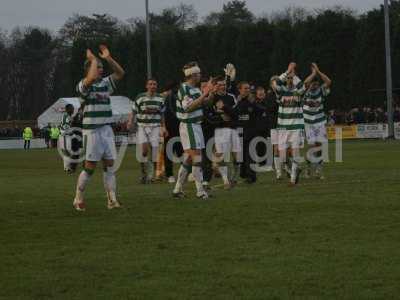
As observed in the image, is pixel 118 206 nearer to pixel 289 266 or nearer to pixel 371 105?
pixel 289 266

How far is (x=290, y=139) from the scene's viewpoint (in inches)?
806

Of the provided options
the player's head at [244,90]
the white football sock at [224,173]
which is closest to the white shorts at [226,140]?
the white football sock at [224,173]

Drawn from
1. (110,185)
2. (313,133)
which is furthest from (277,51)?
(110,185)

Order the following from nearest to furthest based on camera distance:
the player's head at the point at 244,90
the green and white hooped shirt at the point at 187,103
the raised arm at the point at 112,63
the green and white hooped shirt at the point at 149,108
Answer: the raised arm at the point at 112,63, the green and white hooped shirt at the point at 187,103, the player's head at the point at 244,90, the green and white hooped shirt at the point at 149,108

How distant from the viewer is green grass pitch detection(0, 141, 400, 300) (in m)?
8.43

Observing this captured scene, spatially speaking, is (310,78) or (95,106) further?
(310,78)

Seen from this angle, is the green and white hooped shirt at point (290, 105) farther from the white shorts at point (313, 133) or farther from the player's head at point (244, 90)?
the white shorts at point (313, 133)

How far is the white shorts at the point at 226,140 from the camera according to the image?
20.2 m

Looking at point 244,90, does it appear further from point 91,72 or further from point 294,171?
point 91,72

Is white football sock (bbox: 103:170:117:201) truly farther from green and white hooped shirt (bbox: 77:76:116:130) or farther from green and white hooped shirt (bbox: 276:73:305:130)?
green and white hooped shirt (bbox: 276:73:305:130)

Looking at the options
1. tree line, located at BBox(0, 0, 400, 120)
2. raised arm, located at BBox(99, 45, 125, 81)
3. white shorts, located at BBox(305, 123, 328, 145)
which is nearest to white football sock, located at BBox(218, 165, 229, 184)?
white shorts, located at BBox(305, 123, 328, 145)

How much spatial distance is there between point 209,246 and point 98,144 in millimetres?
4922

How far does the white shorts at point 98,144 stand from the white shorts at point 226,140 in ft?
16.7

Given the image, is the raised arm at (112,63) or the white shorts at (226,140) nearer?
the raised arm at (112,63)
